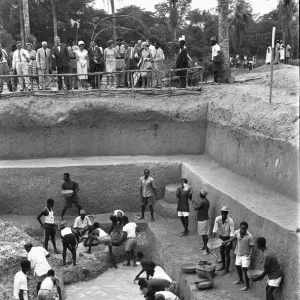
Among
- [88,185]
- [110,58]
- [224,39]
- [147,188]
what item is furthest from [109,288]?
[224,39]

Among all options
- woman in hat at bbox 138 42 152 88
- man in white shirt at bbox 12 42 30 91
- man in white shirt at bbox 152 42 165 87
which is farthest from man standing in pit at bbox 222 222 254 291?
man in white shirt at bbox 12 42 30 91

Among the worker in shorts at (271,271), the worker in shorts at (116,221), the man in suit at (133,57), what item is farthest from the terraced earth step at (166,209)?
the worker in shorts at (271,271)

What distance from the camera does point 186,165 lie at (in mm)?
15570

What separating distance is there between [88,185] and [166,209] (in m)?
2.41

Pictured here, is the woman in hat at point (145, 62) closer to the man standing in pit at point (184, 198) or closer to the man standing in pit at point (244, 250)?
the man standing in pit at point (184, 198)

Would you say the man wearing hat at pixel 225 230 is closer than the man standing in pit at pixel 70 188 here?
Yes

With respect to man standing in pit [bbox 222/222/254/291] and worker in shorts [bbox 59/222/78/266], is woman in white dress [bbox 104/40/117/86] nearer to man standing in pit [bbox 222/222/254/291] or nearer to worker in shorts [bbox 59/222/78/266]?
worker in shorts [bbox 59/222/78/266]

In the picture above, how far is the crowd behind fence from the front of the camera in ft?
56.1

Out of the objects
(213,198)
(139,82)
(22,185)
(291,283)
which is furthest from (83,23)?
(291,283)

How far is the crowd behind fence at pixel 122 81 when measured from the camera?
17109 mm

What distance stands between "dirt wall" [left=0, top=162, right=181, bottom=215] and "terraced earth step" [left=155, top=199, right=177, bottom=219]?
62 centimetres

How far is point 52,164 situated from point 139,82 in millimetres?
4254

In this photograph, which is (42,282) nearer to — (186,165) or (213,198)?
(213,198)

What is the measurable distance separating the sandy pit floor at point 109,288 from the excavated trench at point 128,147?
0.99 m
